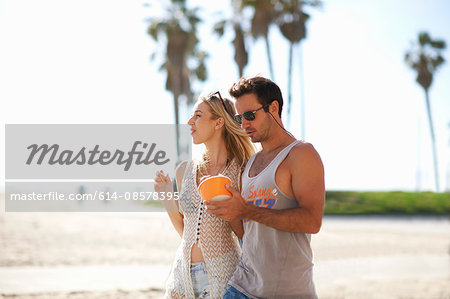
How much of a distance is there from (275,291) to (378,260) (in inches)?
396

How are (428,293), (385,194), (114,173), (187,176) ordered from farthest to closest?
(385,194)
(114,173)
(428,293)
(187,176)

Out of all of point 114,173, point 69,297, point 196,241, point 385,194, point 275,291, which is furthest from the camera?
point 385,194

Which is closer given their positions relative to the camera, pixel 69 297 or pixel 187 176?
pixel 187 176

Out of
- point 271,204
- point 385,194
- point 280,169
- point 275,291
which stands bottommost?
point 385,194

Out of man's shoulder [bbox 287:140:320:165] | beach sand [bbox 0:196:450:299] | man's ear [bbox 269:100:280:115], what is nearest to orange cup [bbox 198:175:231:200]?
man's shoulder [bbox 287:140:320:165]

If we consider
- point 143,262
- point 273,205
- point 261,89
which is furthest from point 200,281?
point 143,262

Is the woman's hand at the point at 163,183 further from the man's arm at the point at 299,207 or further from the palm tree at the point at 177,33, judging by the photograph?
the palm tree at the point at 177,33

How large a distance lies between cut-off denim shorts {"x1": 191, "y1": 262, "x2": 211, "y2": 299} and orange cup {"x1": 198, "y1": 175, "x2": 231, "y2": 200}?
79 cm

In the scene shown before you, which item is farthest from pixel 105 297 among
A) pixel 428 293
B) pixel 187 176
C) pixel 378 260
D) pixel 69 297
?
pixel 378 260

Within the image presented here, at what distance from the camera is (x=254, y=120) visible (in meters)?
2.72

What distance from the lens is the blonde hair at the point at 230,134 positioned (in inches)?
130

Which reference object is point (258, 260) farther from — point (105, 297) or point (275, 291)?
point (105, 297)

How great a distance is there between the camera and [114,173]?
38.3ft

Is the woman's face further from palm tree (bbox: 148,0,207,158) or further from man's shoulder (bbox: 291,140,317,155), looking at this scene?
palm tree (bbox: 148,0,207,158)
